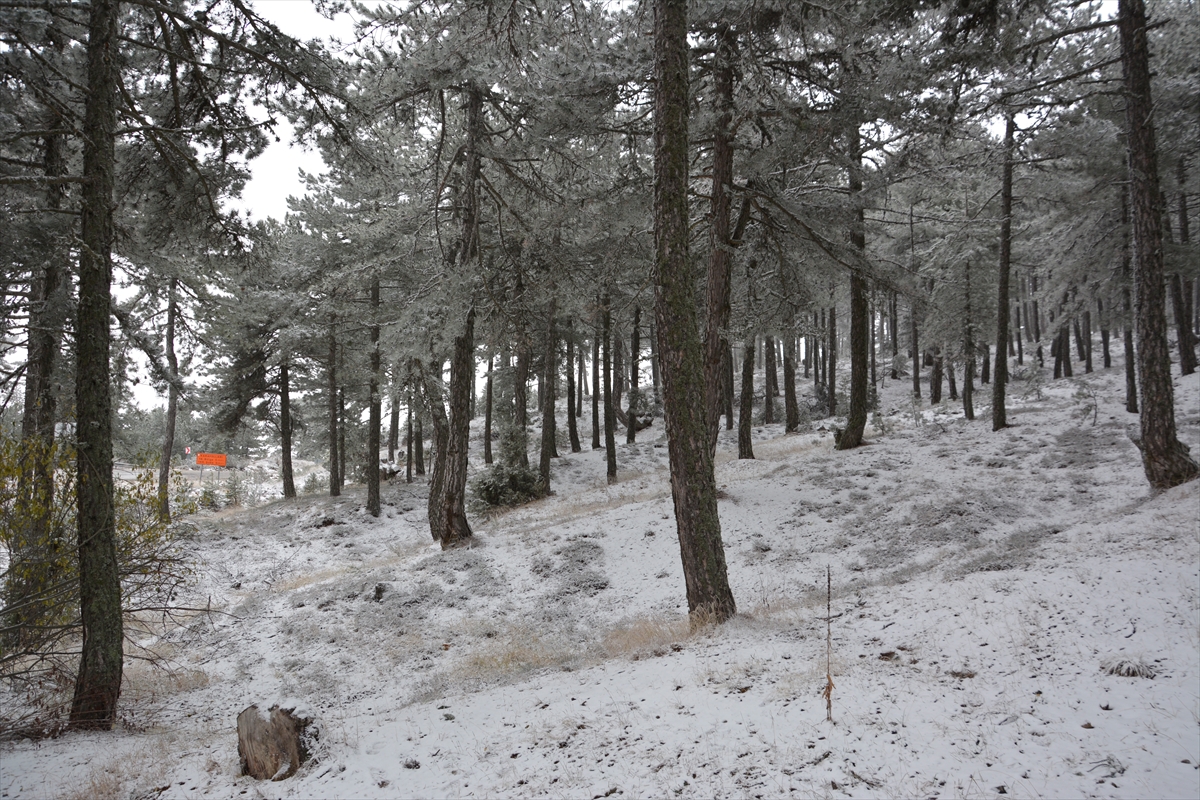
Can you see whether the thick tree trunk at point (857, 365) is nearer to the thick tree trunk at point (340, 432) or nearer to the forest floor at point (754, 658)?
the forest floor at point (754, 658)

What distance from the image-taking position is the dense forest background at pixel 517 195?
19.2 ft

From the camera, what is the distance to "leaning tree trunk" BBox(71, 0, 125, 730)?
5484mm

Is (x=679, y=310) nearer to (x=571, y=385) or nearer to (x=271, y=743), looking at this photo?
(x=271, y=743)

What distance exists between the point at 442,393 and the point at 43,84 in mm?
9776

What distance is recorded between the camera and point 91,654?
217 inches

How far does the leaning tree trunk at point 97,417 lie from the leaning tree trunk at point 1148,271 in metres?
13.7

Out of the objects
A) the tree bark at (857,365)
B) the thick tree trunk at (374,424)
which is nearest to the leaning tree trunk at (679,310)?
the tree bark at (857,365)

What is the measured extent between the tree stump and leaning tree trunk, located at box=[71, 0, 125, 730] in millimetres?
2104

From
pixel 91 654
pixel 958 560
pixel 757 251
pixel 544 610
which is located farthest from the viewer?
pixel 757 251

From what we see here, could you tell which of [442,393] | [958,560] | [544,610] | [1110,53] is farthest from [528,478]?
[1110,53]

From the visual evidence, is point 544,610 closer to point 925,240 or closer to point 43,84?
point 43,84

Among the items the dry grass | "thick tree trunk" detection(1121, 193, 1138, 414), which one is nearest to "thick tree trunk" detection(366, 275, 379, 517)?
the dry grass

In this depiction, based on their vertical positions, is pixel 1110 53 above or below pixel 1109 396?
above

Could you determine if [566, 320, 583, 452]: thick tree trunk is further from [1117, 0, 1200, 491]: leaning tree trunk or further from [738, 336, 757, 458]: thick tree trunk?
[1117, 0, 1200, 491]: leaning tree trunk
